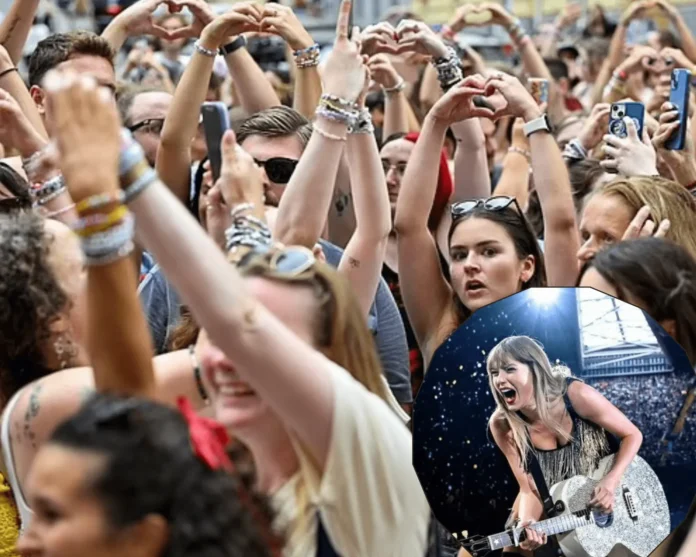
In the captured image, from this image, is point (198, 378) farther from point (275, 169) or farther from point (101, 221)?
point (275, 169)

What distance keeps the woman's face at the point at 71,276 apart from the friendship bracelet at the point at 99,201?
A: 0.56 metres

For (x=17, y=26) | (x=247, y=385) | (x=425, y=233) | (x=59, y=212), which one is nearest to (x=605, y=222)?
(x=425, y=233)

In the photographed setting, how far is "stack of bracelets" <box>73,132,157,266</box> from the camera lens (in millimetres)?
1650

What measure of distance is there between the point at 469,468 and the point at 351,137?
3.35 feet

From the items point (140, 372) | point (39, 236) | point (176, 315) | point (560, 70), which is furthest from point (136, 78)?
point (140, 372)

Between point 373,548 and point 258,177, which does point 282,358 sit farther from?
point 258,177

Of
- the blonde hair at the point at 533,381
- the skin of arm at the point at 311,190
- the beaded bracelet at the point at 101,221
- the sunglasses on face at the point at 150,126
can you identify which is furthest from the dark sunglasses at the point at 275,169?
the beaded bracelet at the point at 101,221

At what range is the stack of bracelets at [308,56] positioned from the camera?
3.94 meters

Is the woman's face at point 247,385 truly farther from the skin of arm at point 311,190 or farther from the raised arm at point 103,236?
the skin of arm at point 311,190

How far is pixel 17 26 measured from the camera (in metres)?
4.31

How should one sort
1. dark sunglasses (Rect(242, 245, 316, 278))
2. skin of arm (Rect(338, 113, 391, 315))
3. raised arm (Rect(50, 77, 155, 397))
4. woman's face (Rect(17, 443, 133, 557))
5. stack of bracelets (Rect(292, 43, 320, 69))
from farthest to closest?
stack of bracelets (Rect(292, 43, 320, 69)), skin of arm (Rect(338, 113, 391, 315)), dark sunglasses (Rect(242, 245, 316, 278)), raised arm (Rect(50, 77, 155, 397)), woman's face (Rect(17, 443, 133, 557))

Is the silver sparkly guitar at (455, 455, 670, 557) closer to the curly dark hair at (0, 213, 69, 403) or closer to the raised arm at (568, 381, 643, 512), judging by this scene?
the raised arm at (568, 381, 643, 512)

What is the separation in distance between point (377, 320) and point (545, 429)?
114cm

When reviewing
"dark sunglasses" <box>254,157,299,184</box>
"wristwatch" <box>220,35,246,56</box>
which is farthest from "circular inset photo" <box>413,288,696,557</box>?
"wristwatch" <box>220,35,246,56</box>
